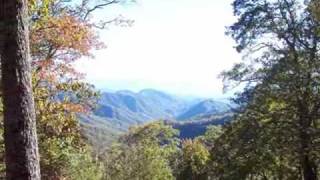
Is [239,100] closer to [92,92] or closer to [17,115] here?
[92,92]

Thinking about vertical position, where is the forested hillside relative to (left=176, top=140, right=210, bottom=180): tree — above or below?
above

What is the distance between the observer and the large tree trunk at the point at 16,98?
7.69 m

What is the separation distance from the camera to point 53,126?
58.9 ft

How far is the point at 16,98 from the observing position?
25.4 feet

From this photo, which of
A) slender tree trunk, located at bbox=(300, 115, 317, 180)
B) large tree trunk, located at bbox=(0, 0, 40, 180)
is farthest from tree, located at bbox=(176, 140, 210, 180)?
large tree trunk, located at bbox=(0, 0, 40, 180)

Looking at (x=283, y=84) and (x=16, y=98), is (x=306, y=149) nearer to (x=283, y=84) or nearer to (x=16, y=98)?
(x=283, y=84)

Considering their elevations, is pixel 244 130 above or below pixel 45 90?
below

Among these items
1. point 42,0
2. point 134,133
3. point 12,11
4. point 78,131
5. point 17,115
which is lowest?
point 134,133

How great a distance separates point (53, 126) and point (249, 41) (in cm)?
1175

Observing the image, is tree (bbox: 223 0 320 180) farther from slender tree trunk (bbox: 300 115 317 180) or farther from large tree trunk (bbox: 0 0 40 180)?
large tree trunk (bbox: 0 0 40 180)

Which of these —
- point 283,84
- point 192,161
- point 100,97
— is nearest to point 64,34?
point 100,97

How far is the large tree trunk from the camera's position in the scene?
25.2 ft

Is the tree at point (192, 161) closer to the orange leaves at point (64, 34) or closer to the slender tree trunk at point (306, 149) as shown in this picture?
the slender tree trunk at point (306, 149)

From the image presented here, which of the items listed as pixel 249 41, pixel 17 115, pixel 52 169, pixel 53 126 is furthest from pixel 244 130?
pixel 17 115
